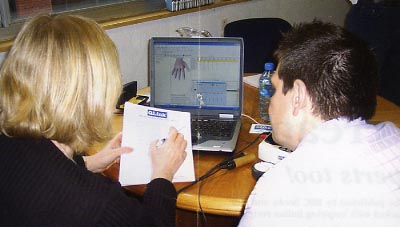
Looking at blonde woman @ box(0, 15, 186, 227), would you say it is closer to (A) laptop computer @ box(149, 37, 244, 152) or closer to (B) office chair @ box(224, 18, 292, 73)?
(A) laptop computer @ box(149, 37, 244, 152)

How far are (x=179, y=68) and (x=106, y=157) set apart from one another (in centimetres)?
44

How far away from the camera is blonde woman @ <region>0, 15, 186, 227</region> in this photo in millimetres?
904

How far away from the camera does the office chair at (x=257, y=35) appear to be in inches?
96.6

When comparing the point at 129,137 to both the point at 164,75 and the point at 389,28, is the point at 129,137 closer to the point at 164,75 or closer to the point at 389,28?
the point at 164,75

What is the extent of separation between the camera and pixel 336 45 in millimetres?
928

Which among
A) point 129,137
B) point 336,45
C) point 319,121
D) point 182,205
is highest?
point 336,45

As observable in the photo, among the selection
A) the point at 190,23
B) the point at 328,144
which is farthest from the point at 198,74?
the point at 190,23

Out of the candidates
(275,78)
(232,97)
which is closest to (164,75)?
(232,97)

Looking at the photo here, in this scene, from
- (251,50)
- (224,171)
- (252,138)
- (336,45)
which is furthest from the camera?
(251,50)

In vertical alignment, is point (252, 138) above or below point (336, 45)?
below

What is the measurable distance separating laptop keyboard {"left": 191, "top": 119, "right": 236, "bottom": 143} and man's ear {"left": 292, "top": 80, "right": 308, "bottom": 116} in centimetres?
48

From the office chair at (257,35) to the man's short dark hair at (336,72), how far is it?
4.90 feet

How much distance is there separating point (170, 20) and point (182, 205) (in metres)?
1.73

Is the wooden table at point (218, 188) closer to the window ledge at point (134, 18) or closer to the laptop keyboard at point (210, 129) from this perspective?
the laptop keyboard at point (210, 129)
